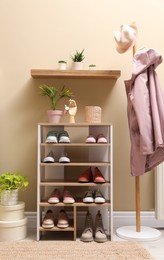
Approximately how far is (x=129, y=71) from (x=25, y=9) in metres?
1.04

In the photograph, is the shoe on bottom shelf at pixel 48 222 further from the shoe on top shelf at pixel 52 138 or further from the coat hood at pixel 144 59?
the coat hood at pixel 144 59

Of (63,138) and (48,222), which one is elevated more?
(63,138)

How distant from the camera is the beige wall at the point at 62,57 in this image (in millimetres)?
2854

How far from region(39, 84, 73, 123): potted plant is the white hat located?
557mm

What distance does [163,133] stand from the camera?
243cm

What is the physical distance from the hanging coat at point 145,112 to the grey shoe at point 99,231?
429 mm

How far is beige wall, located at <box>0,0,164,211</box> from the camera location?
9.36 ft

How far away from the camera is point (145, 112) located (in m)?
2.39

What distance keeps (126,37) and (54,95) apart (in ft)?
2.33

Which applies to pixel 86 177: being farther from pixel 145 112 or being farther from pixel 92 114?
pixel 145 112

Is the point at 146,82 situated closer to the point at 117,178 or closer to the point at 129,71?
the point at 129,71

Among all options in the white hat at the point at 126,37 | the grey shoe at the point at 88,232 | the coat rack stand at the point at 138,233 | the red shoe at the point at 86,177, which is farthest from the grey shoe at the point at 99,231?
the white hat at the point at 126,37

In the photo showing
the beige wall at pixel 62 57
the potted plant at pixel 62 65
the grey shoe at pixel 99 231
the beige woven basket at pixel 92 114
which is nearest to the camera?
the grey shoe at pixel 99 231

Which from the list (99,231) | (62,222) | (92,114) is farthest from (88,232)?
(92,114)
